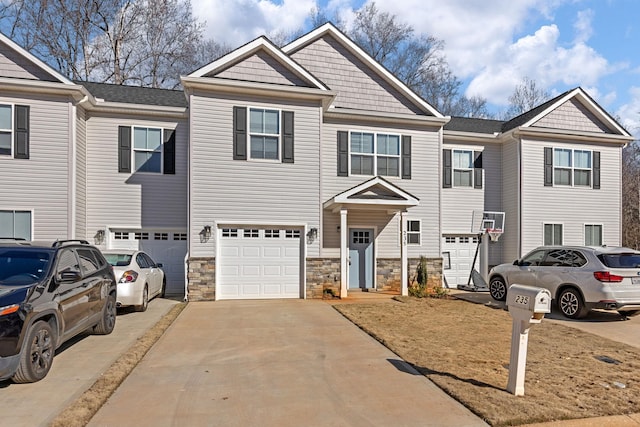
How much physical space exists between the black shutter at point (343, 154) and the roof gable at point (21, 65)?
784 centimetres

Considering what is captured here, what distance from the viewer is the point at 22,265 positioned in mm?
5695

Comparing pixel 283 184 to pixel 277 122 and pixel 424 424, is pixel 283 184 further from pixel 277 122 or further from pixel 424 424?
pixel 424 424

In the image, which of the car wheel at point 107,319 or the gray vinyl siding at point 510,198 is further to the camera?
the gray vinyl siding at point 510,198

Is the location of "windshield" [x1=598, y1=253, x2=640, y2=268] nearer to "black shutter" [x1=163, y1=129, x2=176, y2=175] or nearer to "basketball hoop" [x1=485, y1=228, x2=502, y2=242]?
"basketball hoop" [x1=485, y1=228, x2=502, y2=242]

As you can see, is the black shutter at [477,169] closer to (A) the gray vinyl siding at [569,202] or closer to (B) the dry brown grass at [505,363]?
(A) the gray vinyl siding at [569,202]

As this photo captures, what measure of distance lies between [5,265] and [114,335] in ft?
8.05

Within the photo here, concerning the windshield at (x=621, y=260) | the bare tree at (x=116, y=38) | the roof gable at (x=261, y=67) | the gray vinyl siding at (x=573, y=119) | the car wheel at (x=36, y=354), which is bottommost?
the car wheel at (x=36, y=354)

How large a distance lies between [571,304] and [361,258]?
6.22 metres

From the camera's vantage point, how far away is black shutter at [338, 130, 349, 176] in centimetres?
1369

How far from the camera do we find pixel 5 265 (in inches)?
223

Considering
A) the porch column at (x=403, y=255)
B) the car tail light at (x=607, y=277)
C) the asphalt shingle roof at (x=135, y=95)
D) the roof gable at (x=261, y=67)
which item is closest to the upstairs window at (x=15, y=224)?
the asphalt shingle roof at (x=135, y=95)

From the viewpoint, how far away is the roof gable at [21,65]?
1165 cm

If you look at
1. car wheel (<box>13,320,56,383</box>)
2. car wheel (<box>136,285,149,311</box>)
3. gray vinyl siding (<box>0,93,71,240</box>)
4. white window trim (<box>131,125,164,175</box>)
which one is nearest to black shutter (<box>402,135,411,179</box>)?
white window trim (<box>131,125,164,175</box>)

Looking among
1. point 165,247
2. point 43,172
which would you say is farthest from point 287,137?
point 43,172
